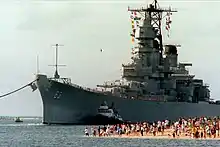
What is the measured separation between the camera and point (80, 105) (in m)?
116

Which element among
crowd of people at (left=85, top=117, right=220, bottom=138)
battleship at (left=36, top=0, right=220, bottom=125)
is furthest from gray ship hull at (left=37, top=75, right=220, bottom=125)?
crowd of people at (left=85, top=117, right=220, bottom=138)

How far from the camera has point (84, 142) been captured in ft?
256

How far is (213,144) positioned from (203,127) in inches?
545

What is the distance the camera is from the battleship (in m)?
116

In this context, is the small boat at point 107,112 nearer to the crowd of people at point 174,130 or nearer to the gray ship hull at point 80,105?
the gray ship hull at point 80,105

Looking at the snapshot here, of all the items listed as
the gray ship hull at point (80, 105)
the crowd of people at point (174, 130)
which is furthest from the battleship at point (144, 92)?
the crowd of people at point (174, 130)

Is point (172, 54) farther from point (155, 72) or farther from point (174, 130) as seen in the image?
point (174, 130)

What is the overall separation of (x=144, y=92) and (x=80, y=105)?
1154 cm

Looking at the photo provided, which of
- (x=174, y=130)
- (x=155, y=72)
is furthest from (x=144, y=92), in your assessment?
(x=174, y=130)

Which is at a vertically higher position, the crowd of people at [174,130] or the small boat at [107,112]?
the small boat at [107,112]

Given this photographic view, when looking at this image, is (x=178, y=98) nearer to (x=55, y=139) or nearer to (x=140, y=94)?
(x=140, y=94)

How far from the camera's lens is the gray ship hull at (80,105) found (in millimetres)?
115625

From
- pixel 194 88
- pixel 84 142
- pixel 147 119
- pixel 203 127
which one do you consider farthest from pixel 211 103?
pixel 84 142

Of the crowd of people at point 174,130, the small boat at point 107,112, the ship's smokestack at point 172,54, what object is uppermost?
the ship's smokestack at point 172,54
